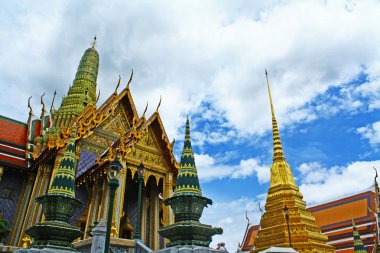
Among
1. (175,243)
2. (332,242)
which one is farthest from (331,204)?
(175,243)

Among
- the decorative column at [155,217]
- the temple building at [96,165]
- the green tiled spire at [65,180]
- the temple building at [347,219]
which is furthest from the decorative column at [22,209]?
the temple building at [347,219]

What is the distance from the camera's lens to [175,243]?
186 inches

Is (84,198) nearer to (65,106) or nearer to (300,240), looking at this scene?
(65,106)

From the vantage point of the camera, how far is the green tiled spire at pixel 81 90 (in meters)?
16.3

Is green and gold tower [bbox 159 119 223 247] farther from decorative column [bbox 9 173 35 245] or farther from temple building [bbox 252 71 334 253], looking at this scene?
temple building [bbox 252 71 334 253]

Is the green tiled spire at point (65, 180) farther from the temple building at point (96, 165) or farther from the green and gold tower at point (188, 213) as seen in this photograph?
the temple building at point (96, 165)

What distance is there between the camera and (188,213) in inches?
192

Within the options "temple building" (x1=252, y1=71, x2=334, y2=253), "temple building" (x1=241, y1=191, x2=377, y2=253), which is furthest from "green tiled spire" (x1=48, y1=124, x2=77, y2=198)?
"temple building" (x1=241, y1=191, x2=377, y2=253)

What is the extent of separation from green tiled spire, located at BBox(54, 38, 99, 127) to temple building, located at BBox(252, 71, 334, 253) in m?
11.9

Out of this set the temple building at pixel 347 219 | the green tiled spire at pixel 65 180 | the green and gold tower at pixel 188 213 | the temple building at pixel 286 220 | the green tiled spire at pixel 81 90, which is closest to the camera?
the green and gold tower at pixel 188 213

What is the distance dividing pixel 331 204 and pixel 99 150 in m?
19.6

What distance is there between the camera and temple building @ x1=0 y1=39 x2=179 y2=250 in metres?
12.0

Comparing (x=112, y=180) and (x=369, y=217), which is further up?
(x=369, y=217)

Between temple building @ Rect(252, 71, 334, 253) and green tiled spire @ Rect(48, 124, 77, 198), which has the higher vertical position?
temple building @ Rect(252, 71, 334, 253)
